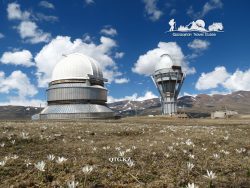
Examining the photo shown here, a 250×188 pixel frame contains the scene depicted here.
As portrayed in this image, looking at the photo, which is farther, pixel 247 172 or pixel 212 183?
pixel 247 172

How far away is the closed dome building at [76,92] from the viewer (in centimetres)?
8984

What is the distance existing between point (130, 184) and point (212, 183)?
223 centimetres

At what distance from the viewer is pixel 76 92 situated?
303 feet

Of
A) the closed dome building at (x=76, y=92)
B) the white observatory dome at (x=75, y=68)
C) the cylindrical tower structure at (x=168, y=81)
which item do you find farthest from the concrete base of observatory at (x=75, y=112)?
the cylindrical tower structure at (x=168, y=81)

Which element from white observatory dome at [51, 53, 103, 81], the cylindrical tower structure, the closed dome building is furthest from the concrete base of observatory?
the cylindrical tower structure

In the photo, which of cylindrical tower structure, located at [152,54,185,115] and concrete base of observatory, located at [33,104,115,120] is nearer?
concrete base of observatory, located at [33,104,115,120]

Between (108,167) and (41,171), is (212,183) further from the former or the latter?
(41,171)

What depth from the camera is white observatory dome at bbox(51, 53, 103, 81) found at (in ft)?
316

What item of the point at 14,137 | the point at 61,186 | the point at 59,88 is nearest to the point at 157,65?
the point at 59,88

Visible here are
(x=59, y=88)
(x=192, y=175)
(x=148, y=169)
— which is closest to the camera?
(x=192, y=175)

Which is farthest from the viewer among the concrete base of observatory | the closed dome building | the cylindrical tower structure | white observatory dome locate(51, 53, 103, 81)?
the cylindrical tower structure

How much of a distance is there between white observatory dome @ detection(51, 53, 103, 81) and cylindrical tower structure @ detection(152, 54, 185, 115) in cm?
3563

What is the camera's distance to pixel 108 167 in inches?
322

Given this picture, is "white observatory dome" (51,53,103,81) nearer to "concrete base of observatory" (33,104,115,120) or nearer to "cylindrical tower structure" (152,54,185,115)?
"concrete base of observatory" (33,104,115,120)
